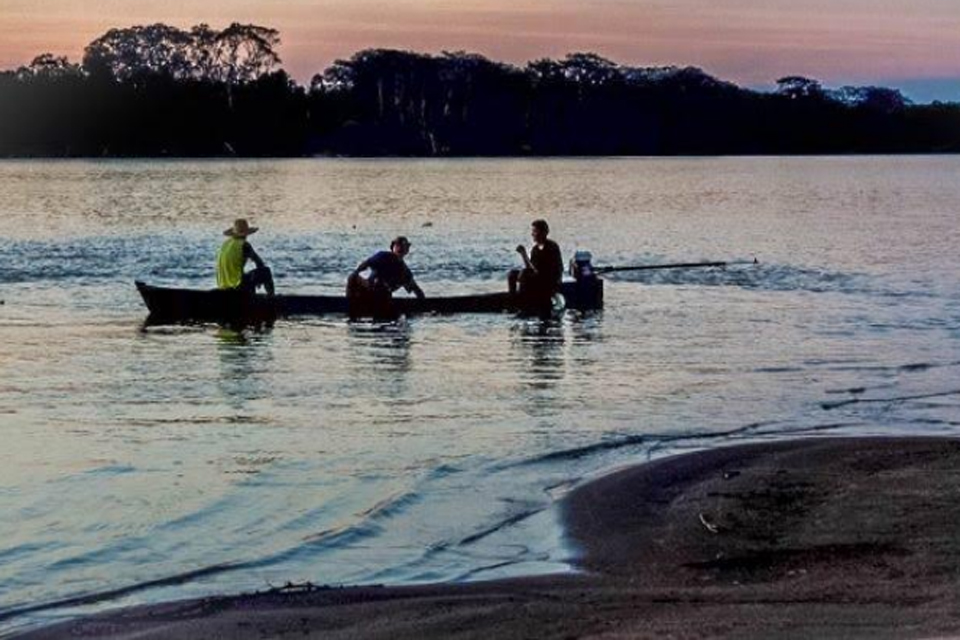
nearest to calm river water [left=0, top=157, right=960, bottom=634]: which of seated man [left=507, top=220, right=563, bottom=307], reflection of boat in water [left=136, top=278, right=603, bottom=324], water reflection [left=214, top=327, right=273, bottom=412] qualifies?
water reflection [left=214, top=327, right=273, bottom=412]


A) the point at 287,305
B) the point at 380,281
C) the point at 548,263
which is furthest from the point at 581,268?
the point at 287,305

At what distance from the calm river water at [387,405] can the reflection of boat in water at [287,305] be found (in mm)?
325

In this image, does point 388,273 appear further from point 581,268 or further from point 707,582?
point 707,582

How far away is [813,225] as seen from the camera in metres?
66.8

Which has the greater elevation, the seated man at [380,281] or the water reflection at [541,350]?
the seated man at [380,281]

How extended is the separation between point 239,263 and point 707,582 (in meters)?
17.5

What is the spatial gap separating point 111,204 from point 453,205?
16.3m

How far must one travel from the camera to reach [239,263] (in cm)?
2664

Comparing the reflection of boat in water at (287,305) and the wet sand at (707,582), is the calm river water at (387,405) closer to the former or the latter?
the reflection of boat in water at (287,305)

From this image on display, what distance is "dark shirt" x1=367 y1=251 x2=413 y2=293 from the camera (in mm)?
27188

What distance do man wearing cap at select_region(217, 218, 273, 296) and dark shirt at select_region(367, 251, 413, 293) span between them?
1.59 metres

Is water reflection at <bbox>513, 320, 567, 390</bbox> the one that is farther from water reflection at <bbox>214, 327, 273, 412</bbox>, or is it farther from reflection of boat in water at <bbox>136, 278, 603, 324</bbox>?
water reflection at <bbox>214, 327, 273, 412</bbox>

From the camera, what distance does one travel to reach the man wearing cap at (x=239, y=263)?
1040 inches

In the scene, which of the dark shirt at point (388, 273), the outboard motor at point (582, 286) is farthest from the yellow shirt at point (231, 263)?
the outboard motor at point (582, 286)
